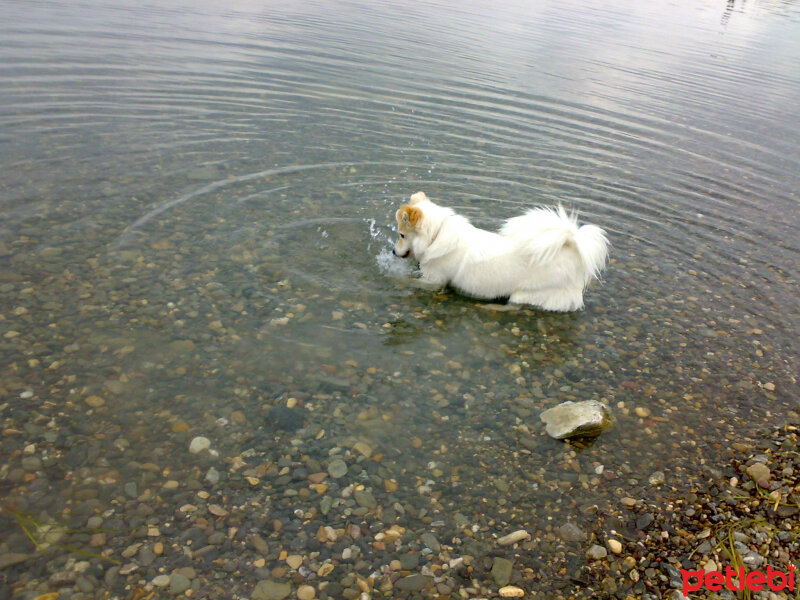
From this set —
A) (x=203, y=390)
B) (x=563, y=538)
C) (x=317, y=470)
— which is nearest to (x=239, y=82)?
(x=203, y=390)

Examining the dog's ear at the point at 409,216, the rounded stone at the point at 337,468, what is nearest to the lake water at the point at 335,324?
the rounded stone at the point at 337,468

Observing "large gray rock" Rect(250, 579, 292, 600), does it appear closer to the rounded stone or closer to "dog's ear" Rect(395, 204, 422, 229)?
the rounded stone

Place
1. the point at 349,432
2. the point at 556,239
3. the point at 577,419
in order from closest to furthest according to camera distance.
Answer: the point at 349,432 → the point at 577,419 → the point at 556,239

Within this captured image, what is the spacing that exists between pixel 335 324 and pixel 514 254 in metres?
2.02

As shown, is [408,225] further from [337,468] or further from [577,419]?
[337,468]

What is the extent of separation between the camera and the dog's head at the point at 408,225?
6.02 meters

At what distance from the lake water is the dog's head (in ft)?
1.01

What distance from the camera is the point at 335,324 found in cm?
554

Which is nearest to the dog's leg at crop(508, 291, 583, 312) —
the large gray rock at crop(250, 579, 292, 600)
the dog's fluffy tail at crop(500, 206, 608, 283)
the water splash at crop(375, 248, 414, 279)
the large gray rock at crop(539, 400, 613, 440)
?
the dog's fluffy tail at crop(500, 206, 608, 283)

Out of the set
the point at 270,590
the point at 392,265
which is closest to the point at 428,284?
the point at 392,265

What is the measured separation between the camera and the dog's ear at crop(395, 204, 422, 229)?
19.7 feet

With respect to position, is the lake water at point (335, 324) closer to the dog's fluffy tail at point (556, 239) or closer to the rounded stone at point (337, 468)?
the rounded stone at point (337, 468)

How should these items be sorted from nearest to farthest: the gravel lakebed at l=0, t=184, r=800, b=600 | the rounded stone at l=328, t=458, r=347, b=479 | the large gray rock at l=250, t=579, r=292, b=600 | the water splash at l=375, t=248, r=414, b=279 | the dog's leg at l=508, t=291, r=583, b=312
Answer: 1. the large gray rock at l=250, t=579, r=292, b=600
2. the gravel lakebed at l=0, t=184, r=800, b=600
3. the rounded stone at l=328, t=458, r=347, b=479
4. the dog's leg at l=508, t=291, r=583, b=312
5. the water splash at l=375, t=248, r=414, b=279

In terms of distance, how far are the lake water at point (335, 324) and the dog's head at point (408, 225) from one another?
31cm
